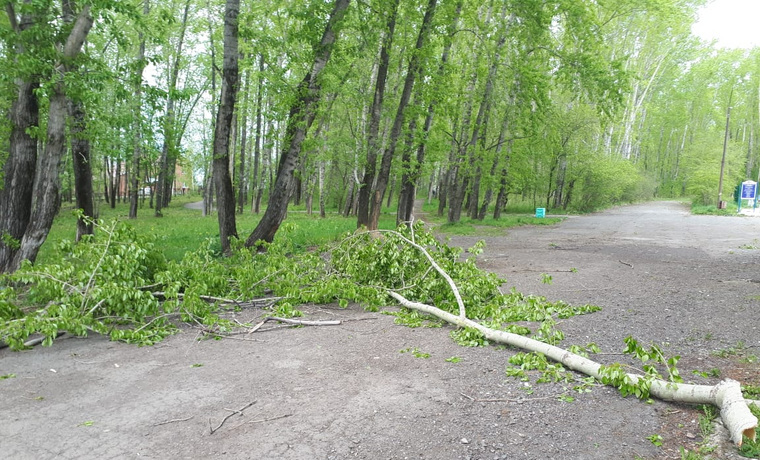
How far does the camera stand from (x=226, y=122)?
1014cm

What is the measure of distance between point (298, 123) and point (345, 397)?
7349 millimetres

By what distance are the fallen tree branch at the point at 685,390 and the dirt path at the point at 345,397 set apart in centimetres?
11

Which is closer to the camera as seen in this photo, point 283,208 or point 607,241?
point 283,208

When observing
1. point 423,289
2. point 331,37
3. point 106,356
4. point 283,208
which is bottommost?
point 106,356

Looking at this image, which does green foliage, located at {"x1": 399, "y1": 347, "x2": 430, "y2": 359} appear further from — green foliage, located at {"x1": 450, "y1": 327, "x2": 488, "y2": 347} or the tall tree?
the tall tree

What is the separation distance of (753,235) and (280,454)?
64.9 ft

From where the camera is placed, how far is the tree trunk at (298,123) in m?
10.3

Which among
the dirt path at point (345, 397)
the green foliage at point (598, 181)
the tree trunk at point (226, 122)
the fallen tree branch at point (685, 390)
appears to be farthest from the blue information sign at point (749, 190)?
the fallen tree branch at point (685, 390)

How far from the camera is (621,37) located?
114 feet

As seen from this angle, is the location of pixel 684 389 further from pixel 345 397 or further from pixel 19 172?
pixel 19 172

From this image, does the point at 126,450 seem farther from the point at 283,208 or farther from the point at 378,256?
the point at 283,208

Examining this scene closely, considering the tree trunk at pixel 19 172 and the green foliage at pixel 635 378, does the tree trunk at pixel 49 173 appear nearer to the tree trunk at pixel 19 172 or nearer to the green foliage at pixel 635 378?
the tree trunk at pixel 19 172

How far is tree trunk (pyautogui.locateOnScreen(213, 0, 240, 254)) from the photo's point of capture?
31.5 ft

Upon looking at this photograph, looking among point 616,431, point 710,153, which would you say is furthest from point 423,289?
point 710,153
